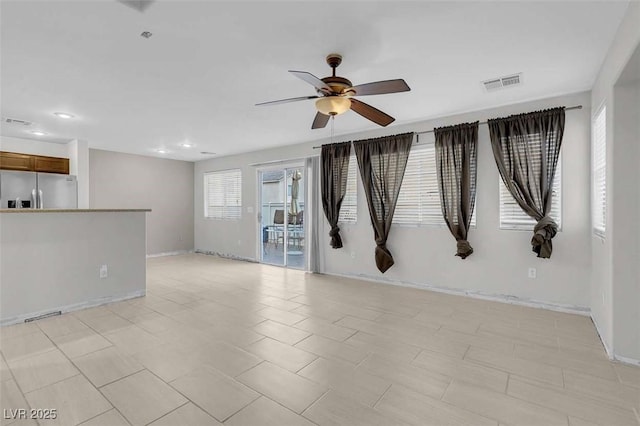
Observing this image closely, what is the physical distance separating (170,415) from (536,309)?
410cm

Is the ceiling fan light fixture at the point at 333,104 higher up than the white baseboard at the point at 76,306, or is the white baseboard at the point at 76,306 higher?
the ceiling fan light fixture at the point at 333,104

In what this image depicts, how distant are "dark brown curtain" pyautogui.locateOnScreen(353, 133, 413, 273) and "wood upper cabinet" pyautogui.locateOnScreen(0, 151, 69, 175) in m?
5.91

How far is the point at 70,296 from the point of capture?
3.75 meters

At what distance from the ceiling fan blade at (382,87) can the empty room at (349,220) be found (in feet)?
0.12

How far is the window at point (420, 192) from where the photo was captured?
4.72 metres

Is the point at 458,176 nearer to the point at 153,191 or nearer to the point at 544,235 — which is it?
the point at 544,235

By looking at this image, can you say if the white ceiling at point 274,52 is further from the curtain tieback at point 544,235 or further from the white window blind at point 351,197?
the curtain tieback at point 544,235

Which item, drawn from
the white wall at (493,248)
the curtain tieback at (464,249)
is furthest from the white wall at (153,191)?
the curtain tieback at (464,249)

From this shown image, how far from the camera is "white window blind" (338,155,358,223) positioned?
5.57 meters

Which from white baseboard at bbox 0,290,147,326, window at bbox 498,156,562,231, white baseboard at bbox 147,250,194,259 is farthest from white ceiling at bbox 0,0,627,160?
white baseboard at bbox 147,250,194,259

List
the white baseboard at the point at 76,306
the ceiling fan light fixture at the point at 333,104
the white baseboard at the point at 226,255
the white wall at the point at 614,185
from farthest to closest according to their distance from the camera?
the white baseboard at the point at 226,255, the white baseboard at the point at 76,306, the ceiling fan light fixture at the point at 333,104, the white wall at the point at 614,185

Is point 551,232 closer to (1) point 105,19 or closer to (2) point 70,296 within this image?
(1) point 105,19

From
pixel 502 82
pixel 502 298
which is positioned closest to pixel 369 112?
pixel 502 82

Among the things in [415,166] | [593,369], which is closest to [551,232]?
[593,369]
